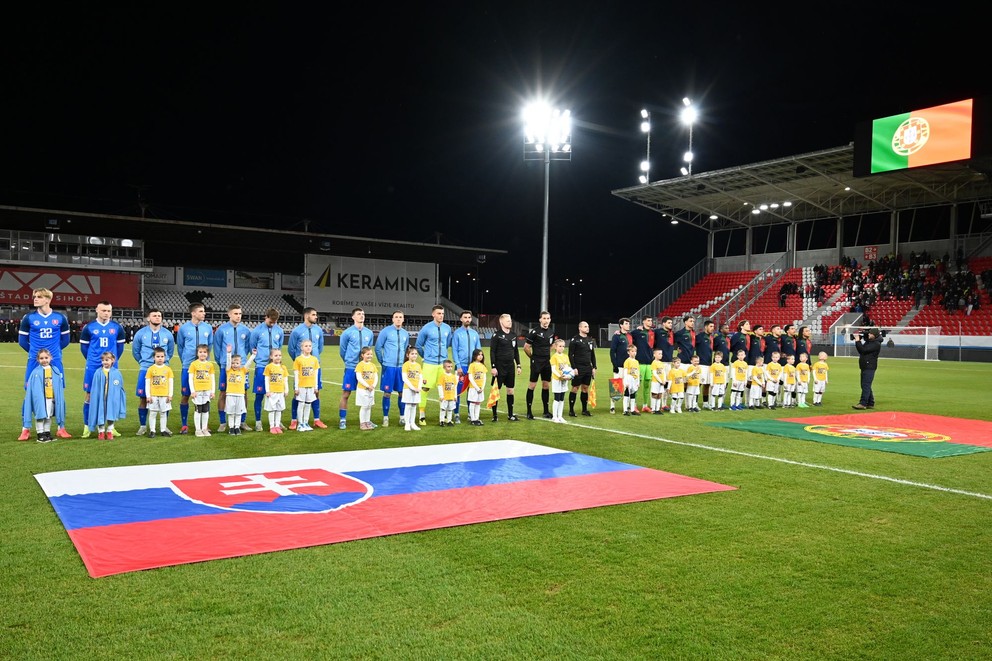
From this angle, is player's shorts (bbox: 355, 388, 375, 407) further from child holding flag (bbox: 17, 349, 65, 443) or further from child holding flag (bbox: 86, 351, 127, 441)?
child holding flag (bbox: 17, 349, 65, 443)

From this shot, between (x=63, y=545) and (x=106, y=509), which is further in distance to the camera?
(x=106, y=509)

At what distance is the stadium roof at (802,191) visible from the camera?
35.0 meters

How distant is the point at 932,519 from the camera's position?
5570 mm

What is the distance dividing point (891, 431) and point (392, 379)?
739 centimetres

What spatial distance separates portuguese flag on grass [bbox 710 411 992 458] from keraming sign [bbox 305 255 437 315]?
148 ft

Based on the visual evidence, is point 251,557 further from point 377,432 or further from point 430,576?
point 377,432

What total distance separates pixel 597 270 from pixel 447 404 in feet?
210

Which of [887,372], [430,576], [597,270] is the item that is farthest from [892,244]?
[430,576]

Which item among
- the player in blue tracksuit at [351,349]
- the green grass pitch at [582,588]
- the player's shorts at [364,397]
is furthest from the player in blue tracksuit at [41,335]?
the player's shorts at [364,397]

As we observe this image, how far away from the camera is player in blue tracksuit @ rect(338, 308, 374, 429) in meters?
10.6

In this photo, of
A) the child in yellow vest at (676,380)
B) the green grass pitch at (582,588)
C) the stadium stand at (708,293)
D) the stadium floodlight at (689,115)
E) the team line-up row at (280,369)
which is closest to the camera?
the green grass pitch at (582,588)

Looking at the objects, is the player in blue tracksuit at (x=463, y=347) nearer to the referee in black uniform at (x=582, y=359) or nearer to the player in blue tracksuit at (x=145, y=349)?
the referee in black uniform at (x=582, y=359)

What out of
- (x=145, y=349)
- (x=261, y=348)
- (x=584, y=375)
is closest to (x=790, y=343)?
(x=584, y=375)

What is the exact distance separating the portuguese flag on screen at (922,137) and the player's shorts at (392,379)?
82.4 ft
